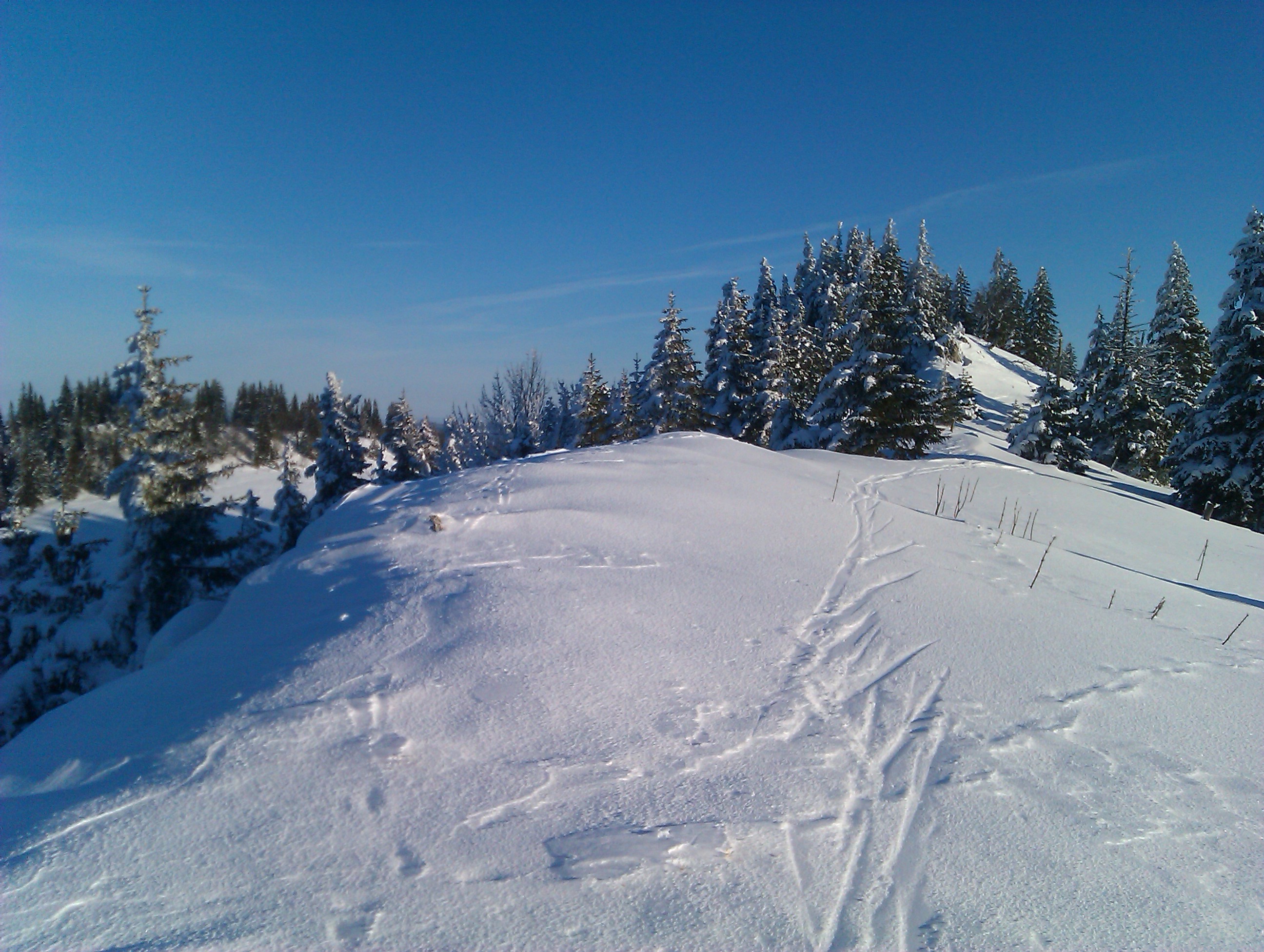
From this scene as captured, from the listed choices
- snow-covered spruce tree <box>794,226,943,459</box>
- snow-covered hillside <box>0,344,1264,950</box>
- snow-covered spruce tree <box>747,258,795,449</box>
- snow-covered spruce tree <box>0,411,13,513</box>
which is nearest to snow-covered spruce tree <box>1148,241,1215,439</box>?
snow-covered spruce tree <box>794,226,943,459</box>

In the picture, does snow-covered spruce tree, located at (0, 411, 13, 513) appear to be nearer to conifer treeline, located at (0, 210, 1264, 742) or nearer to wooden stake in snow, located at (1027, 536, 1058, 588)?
conifer treeline, located at (0, 210, 1264, 742)

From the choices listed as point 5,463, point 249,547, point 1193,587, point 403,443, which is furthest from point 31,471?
point 1193,587

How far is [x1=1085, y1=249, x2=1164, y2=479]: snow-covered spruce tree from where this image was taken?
29.9 m

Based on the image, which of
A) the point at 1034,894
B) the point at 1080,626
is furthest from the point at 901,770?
the point at 1080,626

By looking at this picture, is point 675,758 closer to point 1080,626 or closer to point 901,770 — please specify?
point 901,770

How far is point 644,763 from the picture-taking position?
328cm

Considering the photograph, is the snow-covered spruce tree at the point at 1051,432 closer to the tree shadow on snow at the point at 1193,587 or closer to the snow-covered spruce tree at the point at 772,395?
the snow-covered spruce tree at the point at 772,395

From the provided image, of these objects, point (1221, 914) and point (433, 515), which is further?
point (433, 515)

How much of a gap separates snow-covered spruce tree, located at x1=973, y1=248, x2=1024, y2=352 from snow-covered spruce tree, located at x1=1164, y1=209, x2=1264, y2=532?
47271mm

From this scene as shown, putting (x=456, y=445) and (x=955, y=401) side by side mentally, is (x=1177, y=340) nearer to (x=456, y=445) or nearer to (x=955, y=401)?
(x=955, y=401)

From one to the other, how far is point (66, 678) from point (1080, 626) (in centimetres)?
1770

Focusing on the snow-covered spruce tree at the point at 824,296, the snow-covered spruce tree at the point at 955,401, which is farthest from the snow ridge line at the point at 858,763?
the snow-covered spruce tree at the point at 955,401

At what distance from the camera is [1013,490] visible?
12.3m

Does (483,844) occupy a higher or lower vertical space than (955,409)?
Result: lower
